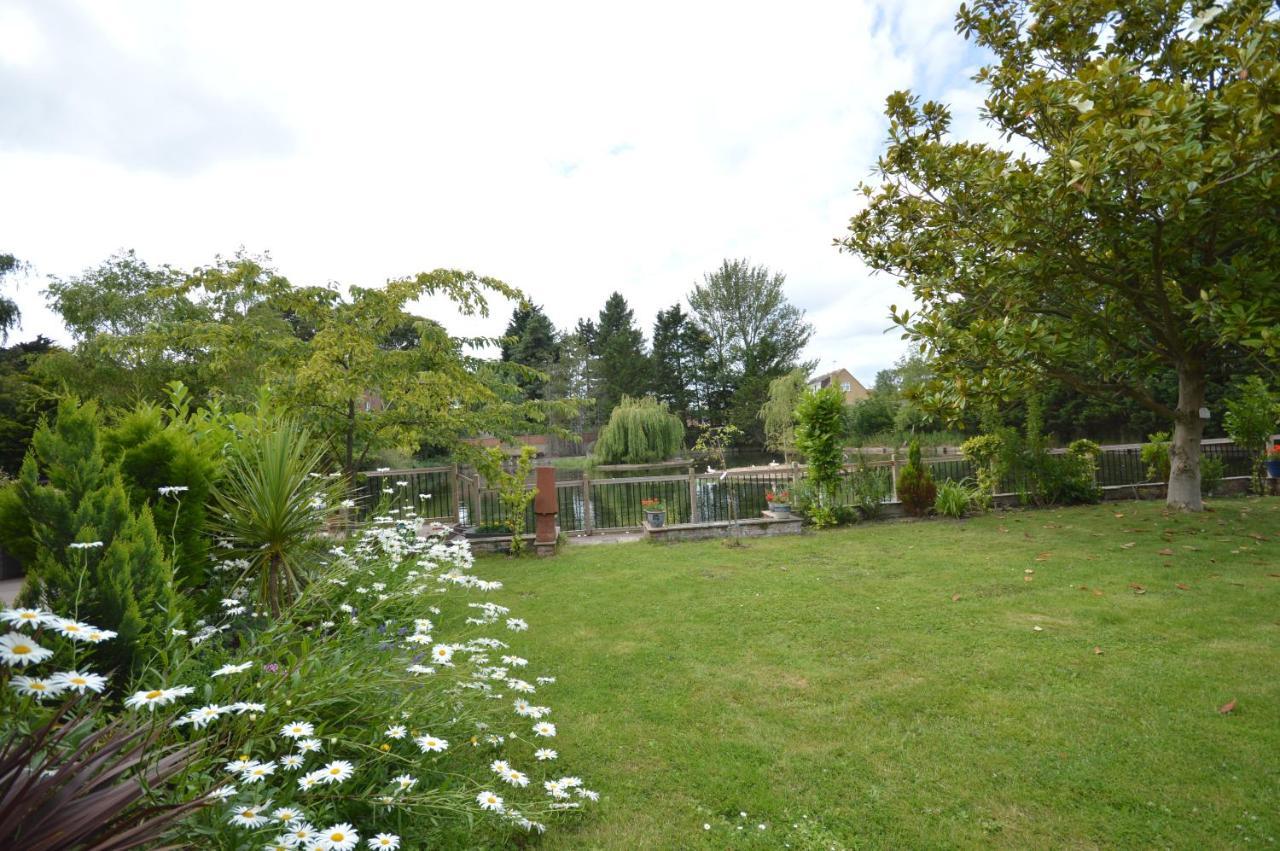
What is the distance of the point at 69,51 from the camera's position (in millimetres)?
4289

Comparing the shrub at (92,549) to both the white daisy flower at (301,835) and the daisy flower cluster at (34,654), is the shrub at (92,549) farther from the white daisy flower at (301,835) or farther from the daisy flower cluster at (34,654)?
the white daisy flower at (301,835)

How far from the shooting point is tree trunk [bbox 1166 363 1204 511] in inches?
344

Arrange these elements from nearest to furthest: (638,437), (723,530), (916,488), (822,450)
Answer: (723,530) → (822,450) → (916,488) → (638,437)

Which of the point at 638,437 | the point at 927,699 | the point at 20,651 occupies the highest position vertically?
the point at 638,437

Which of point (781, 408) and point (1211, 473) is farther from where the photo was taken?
point (781, 408)

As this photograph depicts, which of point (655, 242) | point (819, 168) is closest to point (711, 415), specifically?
point (655, 242)

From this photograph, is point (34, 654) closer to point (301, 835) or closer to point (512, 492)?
point (301, 835)

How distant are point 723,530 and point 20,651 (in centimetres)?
905

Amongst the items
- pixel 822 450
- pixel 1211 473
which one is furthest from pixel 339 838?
pixel 1211 473

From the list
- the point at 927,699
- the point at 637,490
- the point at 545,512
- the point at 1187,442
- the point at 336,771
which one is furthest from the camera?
the point at 637,490

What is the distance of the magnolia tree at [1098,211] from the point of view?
463cm

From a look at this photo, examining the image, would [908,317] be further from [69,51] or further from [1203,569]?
[69,51]

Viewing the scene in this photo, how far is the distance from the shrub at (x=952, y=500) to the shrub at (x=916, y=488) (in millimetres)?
131

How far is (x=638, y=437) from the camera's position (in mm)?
26562
